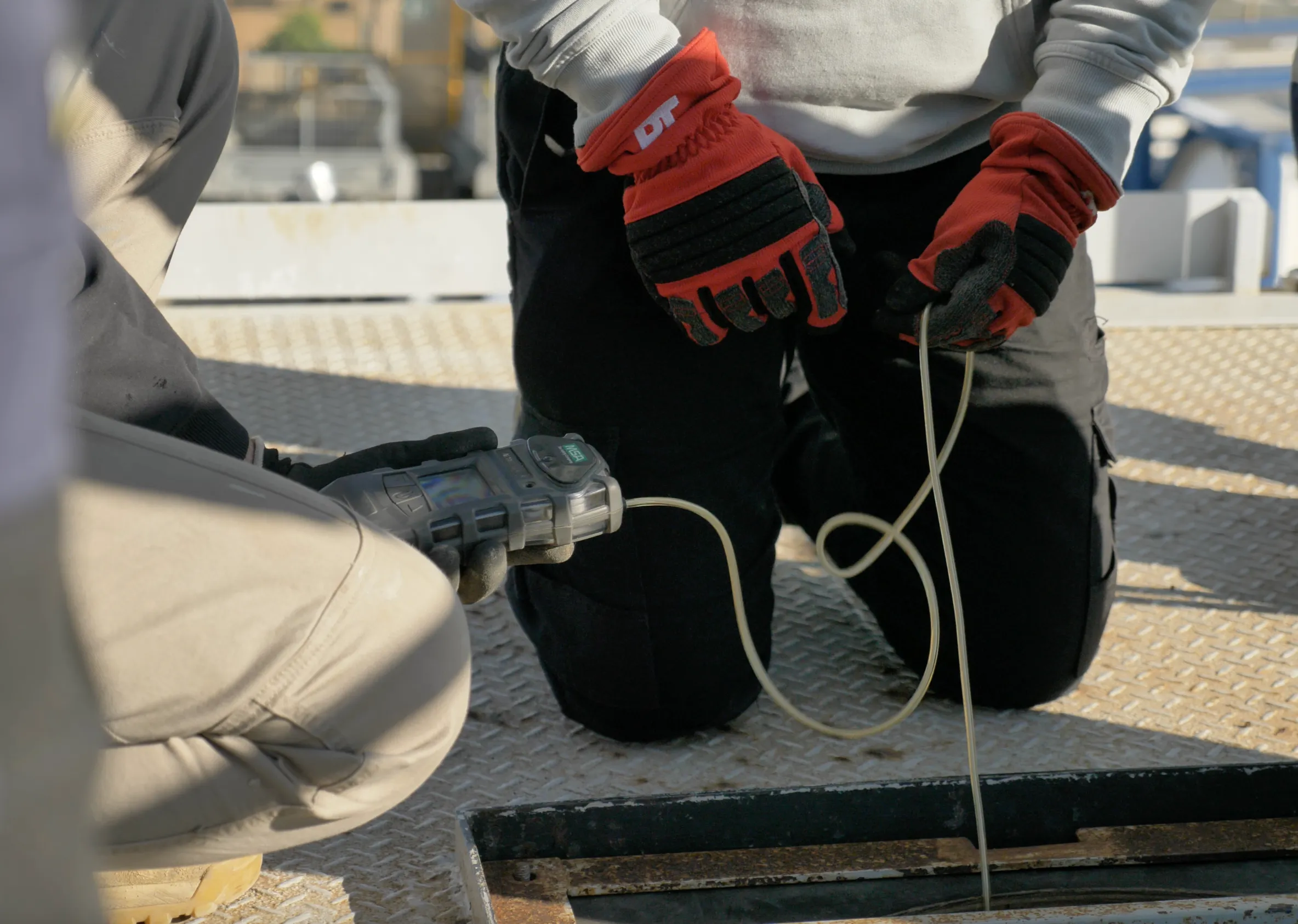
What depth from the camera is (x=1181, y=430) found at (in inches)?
80.8

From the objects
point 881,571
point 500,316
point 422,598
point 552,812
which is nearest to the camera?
point 422,598

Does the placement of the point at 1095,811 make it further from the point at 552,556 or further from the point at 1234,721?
the point at 552,556

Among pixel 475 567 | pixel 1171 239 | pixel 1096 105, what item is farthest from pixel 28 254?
pixel 1171 239

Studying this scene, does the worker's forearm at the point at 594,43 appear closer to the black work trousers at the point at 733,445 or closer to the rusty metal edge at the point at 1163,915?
the black work trousers at the point at 733,445

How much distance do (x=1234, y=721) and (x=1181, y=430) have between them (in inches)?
30.6

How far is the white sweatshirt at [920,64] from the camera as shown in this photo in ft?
4.23

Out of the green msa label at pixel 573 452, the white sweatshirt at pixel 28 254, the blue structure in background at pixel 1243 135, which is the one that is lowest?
the blue structure in background at pixel 1243 135

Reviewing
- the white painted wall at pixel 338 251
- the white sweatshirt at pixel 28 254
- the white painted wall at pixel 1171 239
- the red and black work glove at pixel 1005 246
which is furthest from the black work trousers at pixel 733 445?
the white painted wall at pixel 1171 239

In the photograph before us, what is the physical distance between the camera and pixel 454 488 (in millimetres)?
967

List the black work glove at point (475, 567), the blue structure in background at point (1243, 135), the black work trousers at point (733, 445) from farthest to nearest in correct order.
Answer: the blue structure in background at point (1243, 135)
the black work trousers at point (733, 445)
the black work glove at point (475, 567)

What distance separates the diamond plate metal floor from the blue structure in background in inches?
19.3

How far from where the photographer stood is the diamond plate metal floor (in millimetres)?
1247

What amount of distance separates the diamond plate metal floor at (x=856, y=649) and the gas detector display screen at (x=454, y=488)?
1.27 ft

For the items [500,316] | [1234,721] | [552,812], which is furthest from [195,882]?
[500,316]
